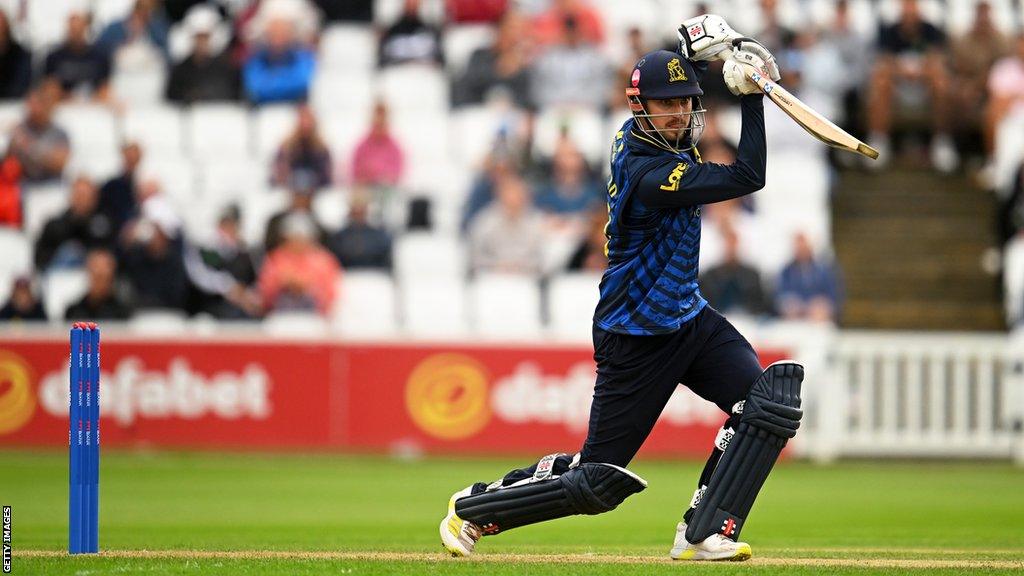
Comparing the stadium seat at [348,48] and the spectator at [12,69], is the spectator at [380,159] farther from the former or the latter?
the spectator at [12,69]

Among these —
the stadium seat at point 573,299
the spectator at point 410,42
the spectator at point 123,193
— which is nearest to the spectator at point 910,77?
the stadium seat at point 573,299

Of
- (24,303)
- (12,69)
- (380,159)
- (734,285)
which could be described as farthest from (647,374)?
(12,69)

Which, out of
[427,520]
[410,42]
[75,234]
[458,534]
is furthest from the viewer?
[410,42]

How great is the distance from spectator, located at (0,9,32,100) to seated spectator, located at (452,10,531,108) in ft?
15.9

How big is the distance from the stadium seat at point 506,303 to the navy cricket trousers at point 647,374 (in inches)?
314

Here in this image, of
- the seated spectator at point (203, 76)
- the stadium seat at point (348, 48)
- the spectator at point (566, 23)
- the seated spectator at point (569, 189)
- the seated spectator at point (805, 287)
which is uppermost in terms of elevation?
the spectator at point (566, 23)

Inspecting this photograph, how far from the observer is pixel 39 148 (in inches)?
647

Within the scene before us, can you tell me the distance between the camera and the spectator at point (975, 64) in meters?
17.0

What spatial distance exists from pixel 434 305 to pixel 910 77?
6.06 metres

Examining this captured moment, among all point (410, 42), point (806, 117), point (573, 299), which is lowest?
point (573, 299)

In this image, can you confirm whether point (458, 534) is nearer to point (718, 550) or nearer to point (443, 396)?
point (718, 550)

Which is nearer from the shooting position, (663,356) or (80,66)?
(663,356)

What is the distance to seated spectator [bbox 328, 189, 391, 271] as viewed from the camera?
15.2 meters

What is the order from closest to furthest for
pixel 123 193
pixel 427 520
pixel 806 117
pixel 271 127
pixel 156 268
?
1. pixel 806 117
2. pixel 427 520
3. pixel 156 268
4. pixel 123 193
5. pixel 271 127
